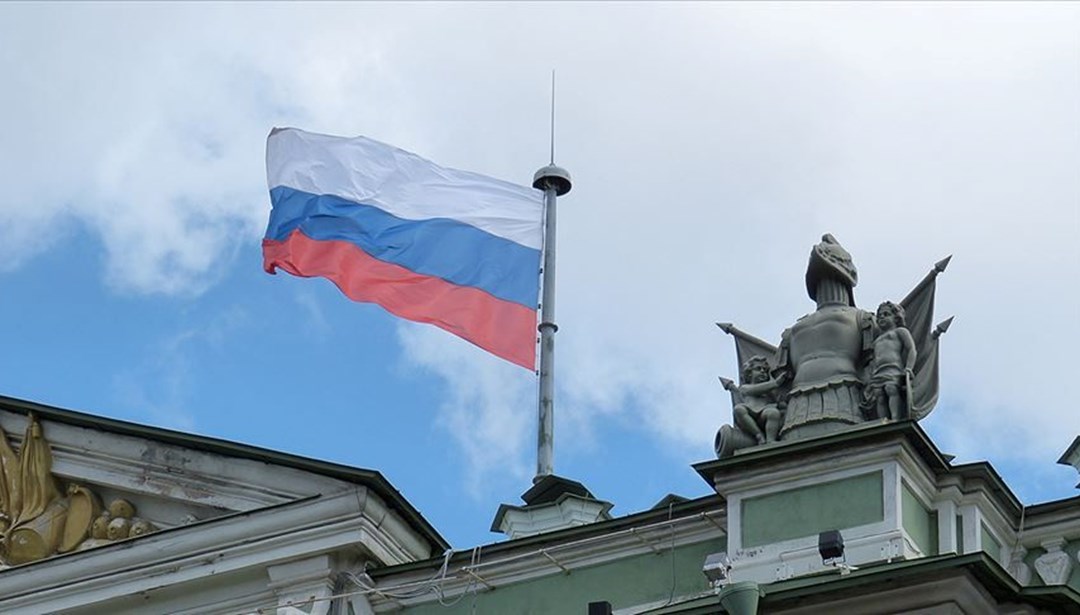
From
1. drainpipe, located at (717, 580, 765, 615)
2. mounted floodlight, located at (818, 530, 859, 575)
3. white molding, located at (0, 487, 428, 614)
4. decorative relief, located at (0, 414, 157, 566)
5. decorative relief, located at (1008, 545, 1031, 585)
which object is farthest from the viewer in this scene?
decorative relief, located at (0, 414, 157, 566)

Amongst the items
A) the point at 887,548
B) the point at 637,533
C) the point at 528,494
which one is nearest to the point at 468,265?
the point at 528,494

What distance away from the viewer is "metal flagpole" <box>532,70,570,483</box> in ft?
96.5

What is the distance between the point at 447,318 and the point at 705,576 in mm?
7477

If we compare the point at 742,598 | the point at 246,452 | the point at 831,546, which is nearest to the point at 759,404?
the point at 831,546

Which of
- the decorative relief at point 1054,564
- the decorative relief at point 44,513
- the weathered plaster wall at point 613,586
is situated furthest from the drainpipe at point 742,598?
the decorative relief at point 44,513

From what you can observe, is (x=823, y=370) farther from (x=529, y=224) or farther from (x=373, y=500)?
(x=529, y=224)

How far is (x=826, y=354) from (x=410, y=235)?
9.00 m

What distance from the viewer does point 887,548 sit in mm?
23297

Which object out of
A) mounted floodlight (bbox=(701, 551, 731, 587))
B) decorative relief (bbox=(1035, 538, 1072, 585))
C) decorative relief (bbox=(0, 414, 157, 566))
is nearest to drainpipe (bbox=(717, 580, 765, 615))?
mounted floodlight (bbox=(701, 551, 731, 587))

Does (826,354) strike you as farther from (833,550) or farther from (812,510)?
(833,550)

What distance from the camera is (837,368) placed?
24859 millimetres

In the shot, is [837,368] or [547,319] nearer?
[837,368]

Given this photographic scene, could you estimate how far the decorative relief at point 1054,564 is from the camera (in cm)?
2382

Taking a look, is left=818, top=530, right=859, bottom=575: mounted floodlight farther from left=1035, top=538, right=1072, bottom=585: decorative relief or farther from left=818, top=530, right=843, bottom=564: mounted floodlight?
left=1035, top=538, right=1072, bottom=585: decorative relief
